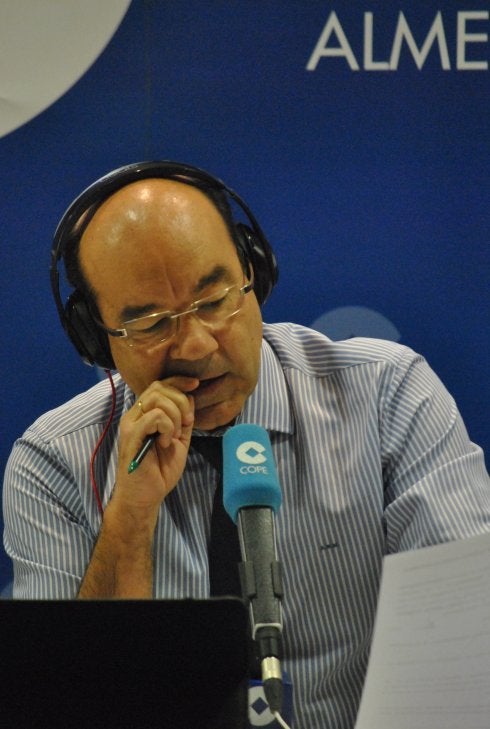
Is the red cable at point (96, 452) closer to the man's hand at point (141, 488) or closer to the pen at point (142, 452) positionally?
the man's hand at point (141, 488)

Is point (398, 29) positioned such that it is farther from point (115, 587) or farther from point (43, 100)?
point (115, 587)

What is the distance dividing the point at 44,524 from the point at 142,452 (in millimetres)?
428

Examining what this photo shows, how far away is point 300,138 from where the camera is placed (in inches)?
95.2

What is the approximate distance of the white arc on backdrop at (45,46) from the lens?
2389mm

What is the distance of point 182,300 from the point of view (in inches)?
69.9

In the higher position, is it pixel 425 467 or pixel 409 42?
pixel 409 42

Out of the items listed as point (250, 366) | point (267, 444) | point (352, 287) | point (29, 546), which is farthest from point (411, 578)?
point (352, 287)

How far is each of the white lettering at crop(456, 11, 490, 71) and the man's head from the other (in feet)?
2.82

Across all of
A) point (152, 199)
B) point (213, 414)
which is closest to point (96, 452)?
point (213, 414)

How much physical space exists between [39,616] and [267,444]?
39cm

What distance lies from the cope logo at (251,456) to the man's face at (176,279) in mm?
512

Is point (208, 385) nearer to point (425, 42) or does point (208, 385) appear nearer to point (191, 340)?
point (191, 340)

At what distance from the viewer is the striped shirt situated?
5.93ft

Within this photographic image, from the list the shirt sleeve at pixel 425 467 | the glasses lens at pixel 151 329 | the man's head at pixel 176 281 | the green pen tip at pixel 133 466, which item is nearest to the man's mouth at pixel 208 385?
the man's head at pixel 176 281
